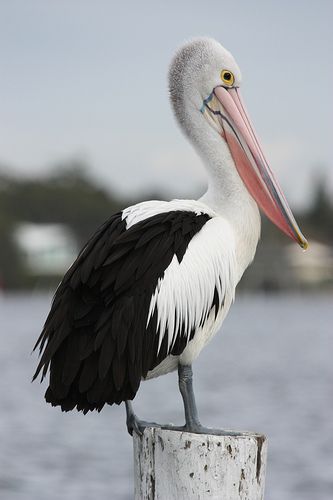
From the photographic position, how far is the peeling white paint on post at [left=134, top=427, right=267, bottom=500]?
12.7 feet

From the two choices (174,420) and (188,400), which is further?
(174,420)

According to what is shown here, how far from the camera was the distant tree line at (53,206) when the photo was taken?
67750 mm

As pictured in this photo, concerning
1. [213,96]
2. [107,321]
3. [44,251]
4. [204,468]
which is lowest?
[44,251]

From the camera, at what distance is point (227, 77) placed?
4902 mm

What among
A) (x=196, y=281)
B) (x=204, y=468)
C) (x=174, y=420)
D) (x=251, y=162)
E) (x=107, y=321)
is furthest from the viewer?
(x=174, y=420)

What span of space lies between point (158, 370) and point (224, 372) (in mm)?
17754

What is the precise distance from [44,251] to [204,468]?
6510 cm

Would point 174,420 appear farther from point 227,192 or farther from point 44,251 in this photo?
point 44,251

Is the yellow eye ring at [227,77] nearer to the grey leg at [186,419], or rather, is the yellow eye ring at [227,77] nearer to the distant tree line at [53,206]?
the grey leg at [186,419]

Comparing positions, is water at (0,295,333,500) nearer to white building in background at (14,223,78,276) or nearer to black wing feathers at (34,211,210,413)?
black wing feathers at (34,211,210,413)

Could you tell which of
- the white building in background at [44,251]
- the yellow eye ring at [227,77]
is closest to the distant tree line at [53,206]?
the white building in background at [44,251]

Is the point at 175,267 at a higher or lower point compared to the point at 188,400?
higher

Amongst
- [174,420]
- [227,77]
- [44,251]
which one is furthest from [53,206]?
[227,77]

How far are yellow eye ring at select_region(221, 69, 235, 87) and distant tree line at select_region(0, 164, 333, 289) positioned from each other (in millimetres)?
60505
